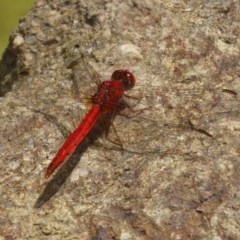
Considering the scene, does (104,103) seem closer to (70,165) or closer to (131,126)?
(131,126)

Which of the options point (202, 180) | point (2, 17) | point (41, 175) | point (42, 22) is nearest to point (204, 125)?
point (202, 180)

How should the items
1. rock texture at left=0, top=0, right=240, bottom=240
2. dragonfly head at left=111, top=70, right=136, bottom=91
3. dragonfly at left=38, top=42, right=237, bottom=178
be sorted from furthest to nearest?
dragonfly head at left=111, top=70, right=136, bottom=91 < dragonfly at left=38, top=42, right=237, bottom=178 < rock texture at left=0, top=0, right=240, bottom=240

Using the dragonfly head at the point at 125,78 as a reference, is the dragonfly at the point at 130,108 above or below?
below

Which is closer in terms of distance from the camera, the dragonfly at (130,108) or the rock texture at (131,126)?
the rock texture at (131,126)

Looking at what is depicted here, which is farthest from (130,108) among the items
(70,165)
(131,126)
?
(70,165)

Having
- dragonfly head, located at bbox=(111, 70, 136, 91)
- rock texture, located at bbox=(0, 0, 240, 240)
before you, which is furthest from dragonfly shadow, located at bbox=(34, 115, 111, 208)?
dragonfly head, located at bbox=(111, 70, 136, 91)

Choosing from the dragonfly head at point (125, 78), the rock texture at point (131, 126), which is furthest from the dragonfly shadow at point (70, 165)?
the dragonfly head at point (125, 78)

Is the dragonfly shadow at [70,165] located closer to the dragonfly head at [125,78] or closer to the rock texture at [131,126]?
the rock texture at [131,126]

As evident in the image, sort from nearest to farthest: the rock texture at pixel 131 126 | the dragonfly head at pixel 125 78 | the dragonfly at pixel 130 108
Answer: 1. the rock texture at pixel 131 126
2. the dragonfly at pixel 130 108
3. the dragonfly head at pixel 125 78

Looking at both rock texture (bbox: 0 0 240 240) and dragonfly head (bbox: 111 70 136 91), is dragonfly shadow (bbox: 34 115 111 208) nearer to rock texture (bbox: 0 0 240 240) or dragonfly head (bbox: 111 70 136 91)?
rock texture (bbox: 0 0 240 240)
